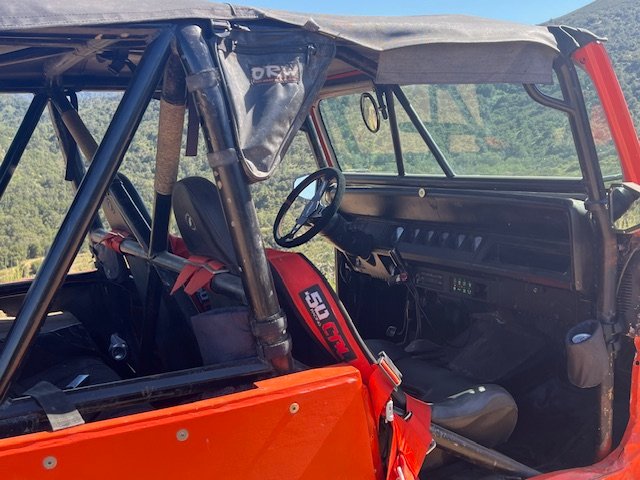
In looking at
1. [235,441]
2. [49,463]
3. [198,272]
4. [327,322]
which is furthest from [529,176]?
[49,463]

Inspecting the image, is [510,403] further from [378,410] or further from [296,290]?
[296,290]

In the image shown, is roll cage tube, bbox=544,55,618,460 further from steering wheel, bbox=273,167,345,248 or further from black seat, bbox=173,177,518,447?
steering wheel, bbox=273,167,345,248

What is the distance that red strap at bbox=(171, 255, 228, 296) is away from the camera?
93.4 inches

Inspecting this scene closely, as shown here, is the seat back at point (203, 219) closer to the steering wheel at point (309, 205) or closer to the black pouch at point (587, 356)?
the steering wheel at point (309, 205)

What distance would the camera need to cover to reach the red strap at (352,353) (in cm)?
203

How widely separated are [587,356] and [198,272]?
140cm

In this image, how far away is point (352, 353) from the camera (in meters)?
2.10

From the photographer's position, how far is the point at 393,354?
11.0 feet

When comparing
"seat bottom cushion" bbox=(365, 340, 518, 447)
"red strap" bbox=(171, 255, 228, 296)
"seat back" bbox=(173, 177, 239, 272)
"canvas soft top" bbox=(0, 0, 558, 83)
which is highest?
"canvas soft top" bbox=(0, 0, 558, 83)

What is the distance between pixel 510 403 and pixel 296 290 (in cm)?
112

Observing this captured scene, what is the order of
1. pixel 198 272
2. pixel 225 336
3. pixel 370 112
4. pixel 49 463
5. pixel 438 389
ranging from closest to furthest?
pixel 49 463
pixel 225 336
pixel 198 272
pixel 438 389
pixel 370 112

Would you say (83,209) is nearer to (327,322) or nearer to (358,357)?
(327,322)

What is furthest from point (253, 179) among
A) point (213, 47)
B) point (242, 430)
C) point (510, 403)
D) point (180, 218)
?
point (510, 403)

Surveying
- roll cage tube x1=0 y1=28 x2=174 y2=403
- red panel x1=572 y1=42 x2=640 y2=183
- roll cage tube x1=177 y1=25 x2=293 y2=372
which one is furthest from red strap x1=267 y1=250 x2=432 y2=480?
red panel x1=572 y1=42 x2=640 y2=183
